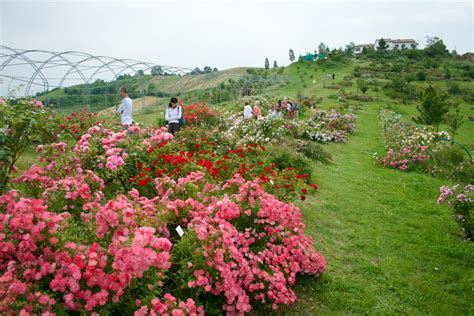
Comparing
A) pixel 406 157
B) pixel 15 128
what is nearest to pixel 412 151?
pixel 406 157

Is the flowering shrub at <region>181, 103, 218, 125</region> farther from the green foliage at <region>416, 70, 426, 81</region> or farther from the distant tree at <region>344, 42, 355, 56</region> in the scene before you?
the distant tree at <region>344, 42, 355, 56</region>

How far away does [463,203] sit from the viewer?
18.0 feet

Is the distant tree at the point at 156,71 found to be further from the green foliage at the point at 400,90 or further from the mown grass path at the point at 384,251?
the green foliage at the point at 400,90

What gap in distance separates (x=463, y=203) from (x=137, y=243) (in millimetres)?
4955

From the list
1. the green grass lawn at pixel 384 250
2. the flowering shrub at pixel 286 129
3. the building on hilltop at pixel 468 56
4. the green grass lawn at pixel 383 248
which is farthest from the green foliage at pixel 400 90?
the building on hilltop at pixel 468 56

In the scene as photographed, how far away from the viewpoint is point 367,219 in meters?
6.59

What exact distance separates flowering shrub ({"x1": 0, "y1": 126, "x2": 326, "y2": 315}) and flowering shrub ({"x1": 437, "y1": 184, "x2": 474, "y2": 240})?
2.52 m

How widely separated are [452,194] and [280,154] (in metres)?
3.40

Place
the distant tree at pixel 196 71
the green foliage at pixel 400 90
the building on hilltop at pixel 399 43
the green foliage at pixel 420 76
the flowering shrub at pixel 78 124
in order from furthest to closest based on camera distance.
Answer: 1. the building on hilltop at pixel 399 43
2. the green foliage at pixel 420 76
3. the green foliage at pixel 400 90
4. the distant tree at pixel 196 71
5. the flowering shrub at pixel 78 124

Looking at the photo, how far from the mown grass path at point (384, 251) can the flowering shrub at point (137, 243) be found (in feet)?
1.55

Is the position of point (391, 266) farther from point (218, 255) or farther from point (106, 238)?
point (106, 238)

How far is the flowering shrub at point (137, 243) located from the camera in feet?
7.89

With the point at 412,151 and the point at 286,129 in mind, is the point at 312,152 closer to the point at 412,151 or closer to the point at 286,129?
the point at 286,129

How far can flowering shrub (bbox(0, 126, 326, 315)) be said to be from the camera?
2.40 meters
